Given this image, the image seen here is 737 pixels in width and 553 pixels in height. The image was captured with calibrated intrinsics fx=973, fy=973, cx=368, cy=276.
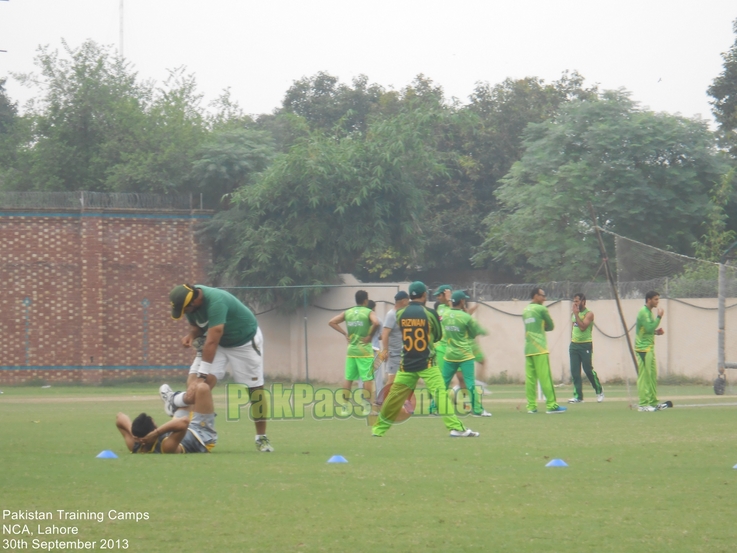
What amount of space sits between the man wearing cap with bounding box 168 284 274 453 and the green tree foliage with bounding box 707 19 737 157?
3316 centimetres

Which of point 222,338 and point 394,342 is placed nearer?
point 222,338

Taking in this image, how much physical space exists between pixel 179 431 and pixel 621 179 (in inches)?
1038

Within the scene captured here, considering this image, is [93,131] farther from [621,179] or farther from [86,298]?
[621,179]

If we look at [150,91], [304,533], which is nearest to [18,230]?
[150,91]

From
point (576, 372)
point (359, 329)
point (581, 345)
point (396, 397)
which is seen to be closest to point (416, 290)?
point (396, 397)

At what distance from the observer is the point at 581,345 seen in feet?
63.2

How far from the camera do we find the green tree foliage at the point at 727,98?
3894cm

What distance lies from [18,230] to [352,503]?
25.1 meters

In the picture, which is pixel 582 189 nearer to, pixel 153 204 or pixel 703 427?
pixel 153 204

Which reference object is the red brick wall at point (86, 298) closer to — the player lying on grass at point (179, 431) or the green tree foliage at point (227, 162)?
the green tree foliage at point (227, 162)

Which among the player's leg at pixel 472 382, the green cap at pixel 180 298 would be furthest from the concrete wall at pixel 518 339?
the green cap at pixel 180 298

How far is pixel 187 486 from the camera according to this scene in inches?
294

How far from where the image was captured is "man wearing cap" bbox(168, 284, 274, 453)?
9617 mm

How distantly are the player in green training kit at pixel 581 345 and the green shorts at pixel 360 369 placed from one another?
4813mm
